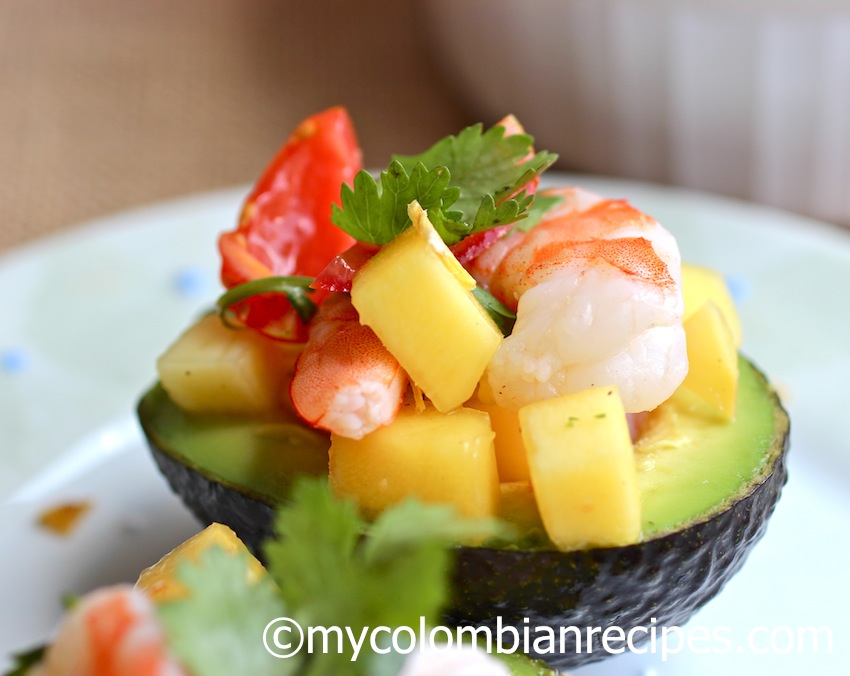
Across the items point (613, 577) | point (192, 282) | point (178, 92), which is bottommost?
point (178, 92)

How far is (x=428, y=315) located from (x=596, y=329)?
0.68 feet

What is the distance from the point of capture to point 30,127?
12.6 feet

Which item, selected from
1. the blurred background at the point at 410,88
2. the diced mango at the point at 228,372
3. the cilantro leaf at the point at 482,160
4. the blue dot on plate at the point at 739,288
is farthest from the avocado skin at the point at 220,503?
the blurred background at the point at 410,88

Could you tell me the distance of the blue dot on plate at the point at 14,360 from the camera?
2359 mm

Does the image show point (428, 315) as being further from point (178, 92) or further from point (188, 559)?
point (178, 92)

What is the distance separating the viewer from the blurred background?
116 inches

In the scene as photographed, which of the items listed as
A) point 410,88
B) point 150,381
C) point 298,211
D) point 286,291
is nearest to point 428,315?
point 286,291

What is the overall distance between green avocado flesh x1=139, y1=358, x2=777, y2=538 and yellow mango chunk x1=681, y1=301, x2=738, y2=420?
0.08ft

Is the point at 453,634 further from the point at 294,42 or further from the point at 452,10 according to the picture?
the point at 294,42

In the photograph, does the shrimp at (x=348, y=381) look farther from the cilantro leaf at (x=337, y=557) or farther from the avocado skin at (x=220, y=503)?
the cilantro leaf at (x=337, y=557)

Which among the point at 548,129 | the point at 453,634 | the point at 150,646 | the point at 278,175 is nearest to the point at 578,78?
the point at 548,129

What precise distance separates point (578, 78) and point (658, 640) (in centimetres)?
187

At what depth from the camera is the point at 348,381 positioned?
142 cm

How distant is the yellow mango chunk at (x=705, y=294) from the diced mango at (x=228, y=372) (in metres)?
0.59
